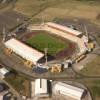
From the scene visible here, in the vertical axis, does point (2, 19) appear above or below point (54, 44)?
above

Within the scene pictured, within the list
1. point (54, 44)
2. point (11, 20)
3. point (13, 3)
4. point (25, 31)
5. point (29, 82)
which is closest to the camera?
point (29, 82)

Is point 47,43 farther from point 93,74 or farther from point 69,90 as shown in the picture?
point 69,90

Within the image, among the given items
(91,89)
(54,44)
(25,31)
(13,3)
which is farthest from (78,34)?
(13,3)

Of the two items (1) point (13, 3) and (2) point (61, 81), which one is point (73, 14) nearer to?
(1) point (13, 3)

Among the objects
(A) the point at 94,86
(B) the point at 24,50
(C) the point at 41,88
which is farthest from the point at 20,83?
(A) the point at 94,86

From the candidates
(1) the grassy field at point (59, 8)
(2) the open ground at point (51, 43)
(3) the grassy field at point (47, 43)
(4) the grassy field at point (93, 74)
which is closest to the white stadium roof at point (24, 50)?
(2) the open ground at point (51, 43)

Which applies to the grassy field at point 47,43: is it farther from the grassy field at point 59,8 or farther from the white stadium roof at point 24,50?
the grassy field at point 59,8

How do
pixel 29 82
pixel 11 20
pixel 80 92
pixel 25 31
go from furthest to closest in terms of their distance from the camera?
pixel 11 20
pixel 25 31
pixel 29 82
pixel 80 92
